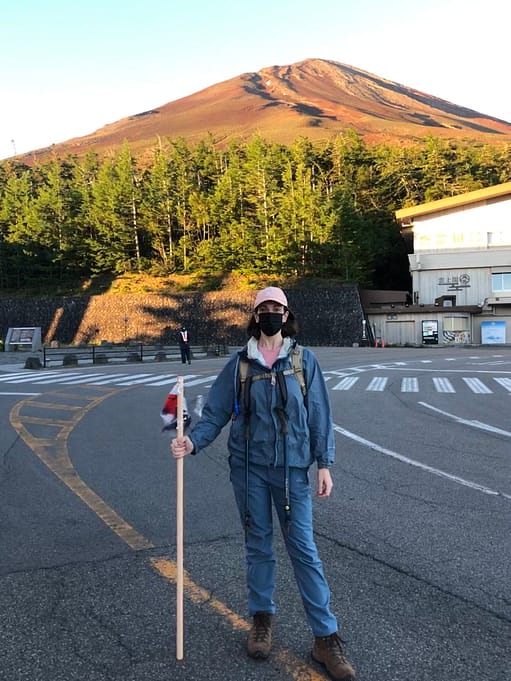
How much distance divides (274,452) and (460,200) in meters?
53.9

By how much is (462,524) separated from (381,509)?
74 cm

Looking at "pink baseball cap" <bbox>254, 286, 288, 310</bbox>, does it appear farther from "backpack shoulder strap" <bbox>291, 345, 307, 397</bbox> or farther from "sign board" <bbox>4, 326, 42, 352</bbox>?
"sign board" <bbox>4, 326, 42, 352</bbox>

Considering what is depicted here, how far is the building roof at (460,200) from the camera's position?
5072cm

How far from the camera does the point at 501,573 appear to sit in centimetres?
380

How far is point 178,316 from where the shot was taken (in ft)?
166

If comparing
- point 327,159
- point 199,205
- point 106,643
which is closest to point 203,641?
point 106,643

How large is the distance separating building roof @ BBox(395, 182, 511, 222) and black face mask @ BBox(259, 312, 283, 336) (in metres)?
53.0

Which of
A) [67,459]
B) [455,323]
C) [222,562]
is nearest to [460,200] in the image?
[455,323]

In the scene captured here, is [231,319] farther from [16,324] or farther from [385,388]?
[385,388]

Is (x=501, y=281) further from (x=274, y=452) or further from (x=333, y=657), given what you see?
(x=333, y=657)

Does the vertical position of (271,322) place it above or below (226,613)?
above

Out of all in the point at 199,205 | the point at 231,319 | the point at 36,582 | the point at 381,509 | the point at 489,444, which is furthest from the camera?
the point at 199,205

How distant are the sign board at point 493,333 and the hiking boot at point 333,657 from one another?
161ft

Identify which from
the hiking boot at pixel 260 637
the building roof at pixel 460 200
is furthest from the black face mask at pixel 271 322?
the building roof at pixel 460 200
